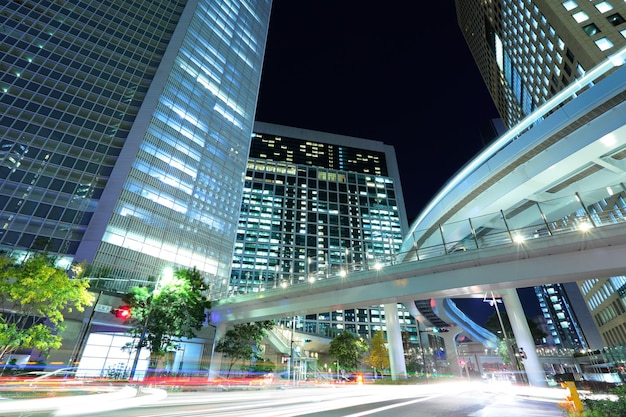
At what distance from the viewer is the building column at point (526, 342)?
27.4m

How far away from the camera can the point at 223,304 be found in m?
30.2

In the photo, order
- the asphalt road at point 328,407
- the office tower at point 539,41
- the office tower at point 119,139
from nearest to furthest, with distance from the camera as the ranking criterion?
the asphalt road at point 328,407
the office tower at point 539,41
the office tower at point 119,139

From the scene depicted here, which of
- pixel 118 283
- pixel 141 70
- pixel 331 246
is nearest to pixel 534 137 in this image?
pixel 118 283

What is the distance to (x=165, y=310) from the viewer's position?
26672 millimetres

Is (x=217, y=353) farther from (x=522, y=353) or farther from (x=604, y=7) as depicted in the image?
(x=604, y=7)

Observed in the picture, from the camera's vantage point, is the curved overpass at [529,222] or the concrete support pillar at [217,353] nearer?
the curved overpass at [529,222]

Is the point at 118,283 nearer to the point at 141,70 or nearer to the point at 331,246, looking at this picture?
the point at 141,70

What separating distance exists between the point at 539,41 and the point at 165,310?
6772 centimetres

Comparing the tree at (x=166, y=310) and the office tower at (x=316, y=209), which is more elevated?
the office tower at (x=316, y=209)

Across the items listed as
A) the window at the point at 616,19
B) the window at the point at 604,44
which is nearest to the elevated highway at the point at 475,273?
the window at the point at 604,44

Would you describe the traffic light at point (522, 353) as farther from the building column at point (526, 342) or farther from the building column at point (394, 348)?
the building column at point (394, 348)

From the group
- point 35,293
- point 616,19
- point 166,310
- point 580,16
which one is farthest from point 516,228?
point 580,16

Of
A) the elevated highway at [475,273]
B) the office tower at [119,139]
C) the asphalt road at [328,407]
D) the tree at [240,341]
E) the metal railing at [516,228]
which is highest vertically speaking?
the office tower at [119,139]

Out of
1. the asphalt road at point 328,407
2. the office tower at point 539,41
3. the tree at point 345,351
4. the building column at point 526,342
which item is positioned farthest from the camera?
the tree at point 345,351
